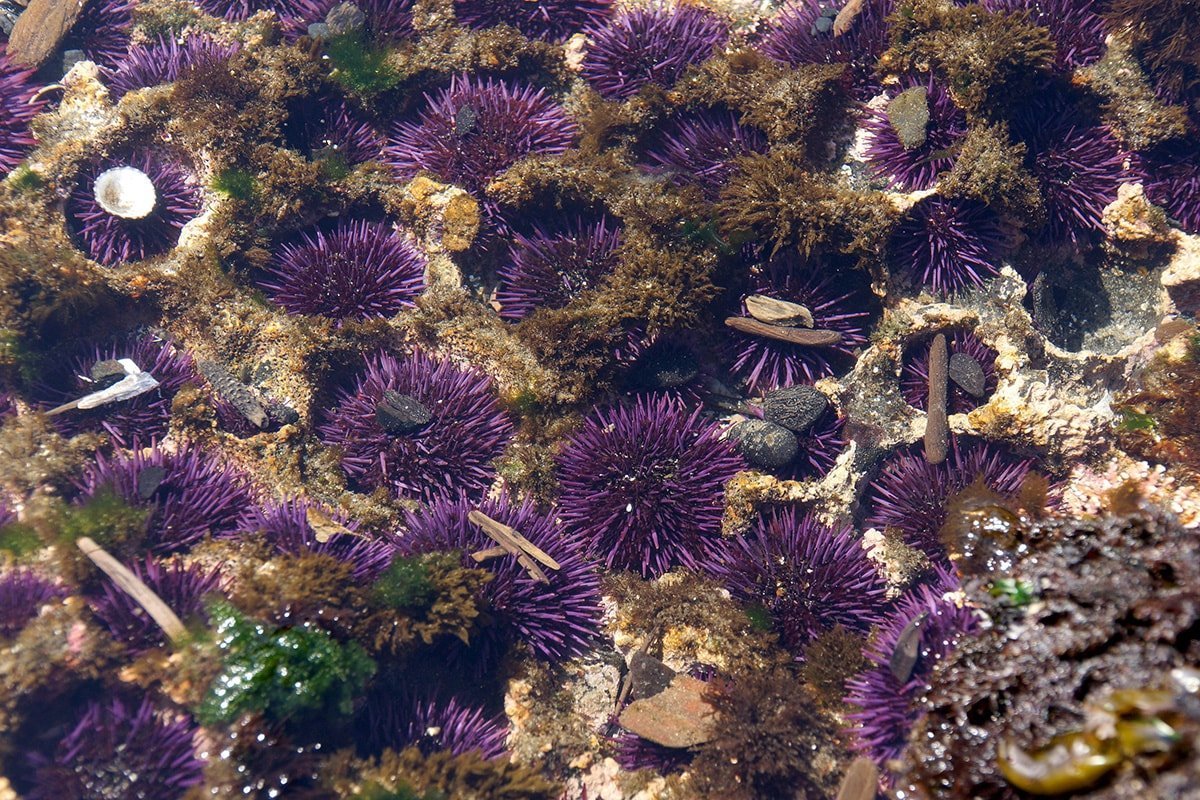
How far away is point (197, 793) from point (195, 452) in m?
2.03

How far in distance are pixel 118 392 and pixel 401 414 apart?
6.54 ft

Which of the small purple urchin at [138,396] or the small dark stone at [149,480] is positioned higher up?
the small purple urchin at [138,396]

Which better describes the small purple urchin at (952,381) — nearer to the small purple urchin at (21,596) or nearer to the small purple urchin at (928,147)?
the small purple urchin at (928,147)

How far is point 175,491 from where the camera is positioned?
4.43 metres

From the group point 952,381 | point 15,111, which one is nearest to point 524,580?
point 952,381

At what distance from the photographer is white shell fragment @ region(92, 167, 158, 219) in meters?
5.20

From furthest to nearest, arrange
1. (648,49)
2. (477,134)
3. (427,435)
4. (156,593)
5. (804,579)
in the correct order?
(648,49), (477,134), (427,435), (804,579), (156,593)

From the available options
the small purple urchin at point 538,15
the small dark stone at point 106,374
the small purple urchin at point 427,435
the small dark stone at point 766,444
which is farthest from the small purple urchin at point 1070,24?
the small dark stone at point 106,374

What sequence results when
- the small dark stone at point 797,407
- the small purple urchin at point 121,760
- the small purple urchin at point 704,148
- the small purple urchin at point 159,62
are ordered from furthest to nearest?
the small purple urchin at point 159,62
the small purple urchin at point 704,148
the small dark stone at point 797,407
the small purple urchin at point 121,760

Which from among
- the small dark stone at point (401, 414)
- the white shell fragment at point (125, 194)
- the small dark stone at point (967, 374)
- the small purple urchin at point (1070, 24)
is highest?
the small purple urchin at point (1070, 24)

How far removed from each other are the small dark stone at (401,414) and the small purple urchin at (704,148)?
2379 mm

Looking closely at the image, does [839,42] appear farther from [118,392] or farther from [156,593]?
[156,593]

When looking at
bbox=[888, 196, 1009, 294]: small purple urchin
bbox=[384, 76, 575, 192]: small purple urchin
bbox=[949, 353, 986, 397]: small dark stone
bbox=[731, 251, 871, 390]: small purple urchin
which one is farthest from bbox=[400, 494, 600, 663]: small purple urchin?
bbox=[888, 196, 1009, 294]: small purple urchin

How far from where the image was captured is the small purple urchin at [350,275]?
4.96 m
